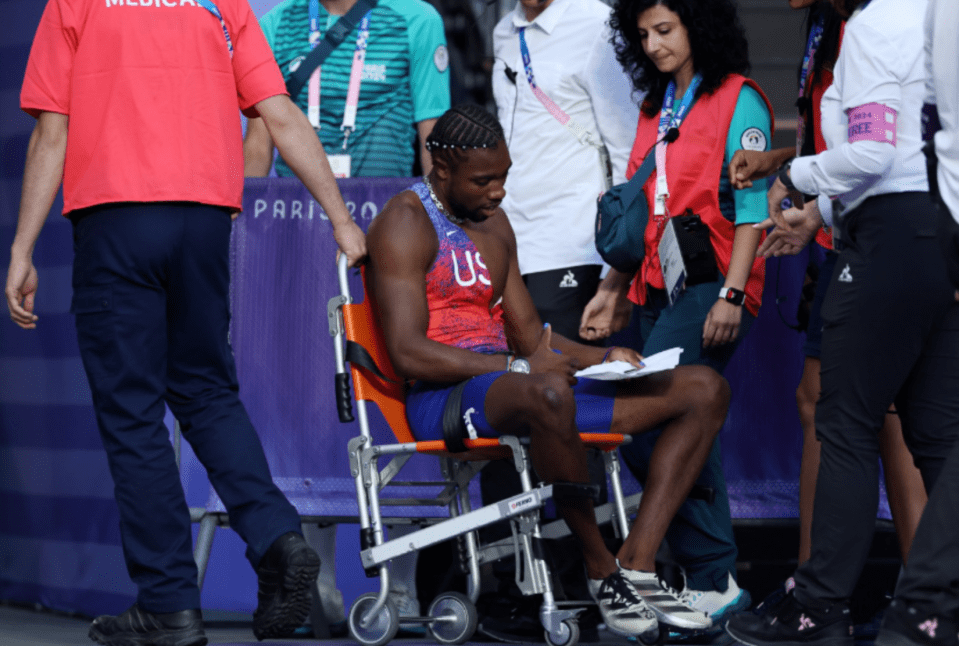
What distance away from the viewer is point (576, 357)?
4078 millimetres

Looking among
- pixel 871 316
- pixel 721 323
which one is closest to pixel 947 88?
pixel 871 316

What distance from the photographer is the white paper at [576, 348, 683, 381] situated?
12.4 ft

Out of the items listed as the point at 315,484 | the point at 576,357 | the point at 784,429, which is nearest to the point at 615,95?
the point at 576,357

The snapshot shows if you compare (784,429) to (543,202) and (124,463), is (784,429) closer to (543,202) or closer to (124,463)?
(543,202)

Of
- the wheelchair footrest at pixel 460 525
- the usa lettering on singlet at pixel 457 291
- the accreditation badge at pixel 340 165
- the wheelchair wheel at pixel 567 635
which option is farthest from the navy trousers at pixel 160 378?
the accreditation badge at pixel 340 165

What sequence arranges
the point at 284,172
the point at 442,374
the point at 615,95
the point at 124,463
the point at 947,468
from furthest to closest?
1. the point at 284,172
2. the point at 615,95
3. the point at 442,374
4. the point at 124,463
5. the point at 947,468

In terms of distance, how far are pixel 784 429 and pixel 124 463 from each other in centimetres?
246

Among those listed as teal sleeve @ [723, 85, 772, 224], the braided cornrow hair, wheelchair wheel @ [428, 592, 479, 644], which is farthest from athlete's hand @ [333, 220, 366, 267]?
teal sleeve @ [723, 85, 772, 224]

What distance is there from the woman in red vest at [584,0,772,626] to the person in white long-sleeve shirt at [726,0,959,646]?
639 millimetres

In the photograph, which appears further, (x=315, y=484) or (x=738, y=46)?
(x=315, y=484)

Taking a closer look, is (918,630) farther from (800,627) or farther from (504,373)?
(504,373)

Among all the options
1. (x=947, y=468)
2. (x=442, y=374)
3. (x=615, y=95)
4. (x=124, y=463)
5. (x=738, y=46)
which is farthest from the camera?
(x=615, y=95)

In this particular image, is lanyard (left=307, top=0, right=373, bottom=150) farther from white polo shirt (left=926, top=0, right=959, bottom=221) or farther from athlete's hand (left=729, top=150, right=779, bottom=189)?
white polo shirt (left=926, top=0, right=959, bottom=221)

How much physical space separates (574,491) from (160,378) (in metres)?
1.21
